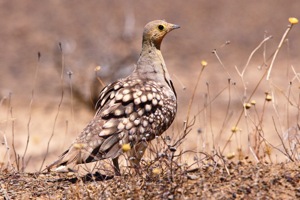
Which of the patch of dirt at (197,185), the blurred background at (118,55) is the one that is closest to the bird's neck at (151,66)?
the patch of dirt at (197,185)

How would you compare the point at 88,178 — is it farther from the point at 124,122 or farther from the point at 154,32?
the point at 154,32

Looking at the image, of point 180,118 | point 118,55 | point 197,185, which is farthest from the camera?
point 118,55

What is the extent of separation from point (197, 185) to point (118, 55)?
353 inches

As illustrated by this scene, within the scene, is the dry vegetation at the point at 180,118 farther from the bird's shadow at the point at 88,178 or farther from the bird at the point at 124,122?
the bird at the point at 124,122

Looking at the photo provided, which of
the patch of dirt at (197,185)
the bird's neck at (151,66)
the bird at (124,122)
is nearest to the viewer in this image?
the patch of dirt at (197,185)

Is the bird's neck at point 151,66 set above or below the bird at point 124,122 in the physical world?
above

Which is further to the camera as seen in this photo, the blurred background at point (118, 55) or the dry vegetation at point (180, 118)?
the blurred background at point (118, 55)

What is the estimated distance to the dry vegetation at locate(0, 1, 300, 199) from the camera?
16.4 ft

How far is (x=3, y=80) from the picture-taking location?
47.2ft

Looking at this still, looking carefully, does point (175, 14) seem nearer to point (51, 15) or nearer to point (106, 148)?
point (51, 15)

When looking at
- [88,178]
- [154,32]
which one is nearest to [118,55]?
[154,32]

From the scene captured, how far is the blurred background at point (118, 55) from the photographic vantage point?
11992 millimetres

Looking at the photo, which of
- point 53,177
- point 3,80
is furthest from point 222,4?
point 53,177

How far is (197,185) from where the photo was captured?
194 inches
